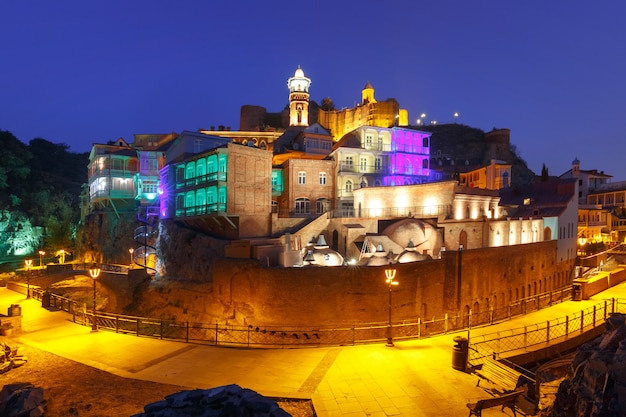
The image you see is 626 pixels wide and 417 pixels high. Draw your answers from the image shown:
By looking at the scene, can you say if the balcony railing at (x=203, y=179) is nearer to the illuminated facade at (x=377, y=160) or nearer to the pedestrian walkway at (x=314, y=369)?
the illuminated facade at (x=377, y=160)

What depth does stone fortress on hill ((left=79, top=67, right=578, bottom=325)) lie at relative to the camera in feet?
78.5

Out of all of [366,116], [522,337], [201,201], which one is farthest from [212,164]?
[366,116]

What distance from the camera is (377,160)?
48.8 metres

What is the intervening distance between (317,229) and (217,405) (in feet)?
98.2

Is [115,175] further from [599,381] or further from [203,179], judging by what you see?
[599,381]

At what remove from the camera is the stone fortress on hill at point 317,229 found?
78.5 ft

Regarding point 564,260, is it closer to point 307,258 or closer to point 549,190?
point 549,190

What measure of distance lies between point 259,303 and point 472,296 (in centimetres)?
1523

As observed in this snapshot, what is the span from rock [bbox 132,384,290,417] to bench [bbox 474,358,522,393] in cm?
732

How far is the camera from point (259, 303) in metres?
24.2

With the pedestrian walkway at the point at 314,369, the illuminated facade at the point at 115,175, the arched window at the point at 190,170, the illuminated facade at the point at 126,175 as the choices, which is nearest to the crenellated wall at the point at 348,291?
the pedestrian walkway at the point at 314,369

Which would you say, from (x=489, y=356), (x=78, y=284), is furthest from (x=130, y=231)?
(x=489, y=356)

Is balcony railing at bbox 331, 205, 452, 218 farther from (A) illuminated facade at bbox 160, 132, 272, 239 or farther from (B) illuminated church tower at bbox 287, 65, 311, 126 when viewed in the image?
(B) illuminated church tower at bbox 287, 65, 311, 126

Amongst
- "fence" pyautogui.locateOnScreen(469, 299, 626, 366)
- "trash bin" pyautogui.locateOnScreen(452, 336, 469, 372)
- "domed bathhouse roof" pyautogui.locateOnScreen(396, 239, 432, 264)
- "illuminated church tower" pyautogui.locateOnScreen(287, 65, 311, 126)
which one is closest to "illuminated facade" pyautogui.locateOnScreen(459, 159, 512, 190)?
"illuminated church tower" pyautogui.locateOnScreen(287, 65, 311, 126)
